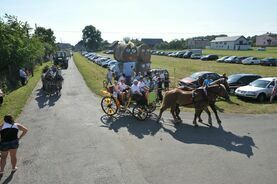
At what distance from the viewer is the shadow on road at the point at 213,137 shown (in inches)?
380

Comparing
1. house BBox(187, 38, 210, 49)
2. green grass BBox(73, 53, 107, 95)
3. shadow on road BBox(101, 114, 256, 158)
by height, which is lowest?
house BBox(187, 38, 210, 49)

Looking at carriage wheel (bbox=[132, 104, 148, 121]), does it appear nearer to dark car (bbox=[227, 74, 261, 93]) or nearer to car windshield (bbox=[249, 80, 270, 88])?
car windshield (bbox=[249, 80, 270, 88])

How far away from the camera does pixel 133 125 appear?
484 inches

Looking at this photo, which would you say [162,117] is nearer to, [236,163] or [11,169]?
[236,163]

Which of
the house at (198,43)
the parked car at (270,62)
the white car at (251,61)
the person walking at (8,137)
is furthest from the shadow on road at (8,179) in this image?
the house at (198,43)

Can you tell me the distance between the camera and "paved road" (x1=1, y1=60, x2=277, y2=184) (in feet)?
24.9

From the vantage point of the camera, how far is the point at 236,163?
27.4 feet

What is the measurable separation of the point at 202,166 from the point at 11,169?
5.44m

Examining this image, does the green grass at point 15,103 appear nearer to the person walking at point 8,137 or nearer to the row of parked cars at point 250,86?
the person walking at point 8,137

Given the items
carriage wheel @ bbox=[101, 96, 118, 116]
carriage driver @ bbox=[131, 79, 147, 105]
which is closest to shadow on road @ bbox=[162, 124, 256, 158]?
carriage driver @ bbox=[131, 79, 147, 105]

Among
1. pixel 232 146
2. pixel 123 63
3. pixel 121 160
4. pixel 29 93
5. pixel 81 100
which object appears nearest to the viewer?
pixel 121 160

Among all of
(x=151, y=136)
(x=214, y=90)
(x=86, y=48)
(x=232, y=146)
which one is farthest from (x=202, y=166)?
(x=86, y=48)

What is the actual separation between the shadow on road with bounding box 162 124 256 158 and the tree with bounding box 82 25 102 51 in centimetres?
13790

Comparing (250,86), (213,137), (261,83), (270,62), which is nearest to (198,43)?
(270,62)
